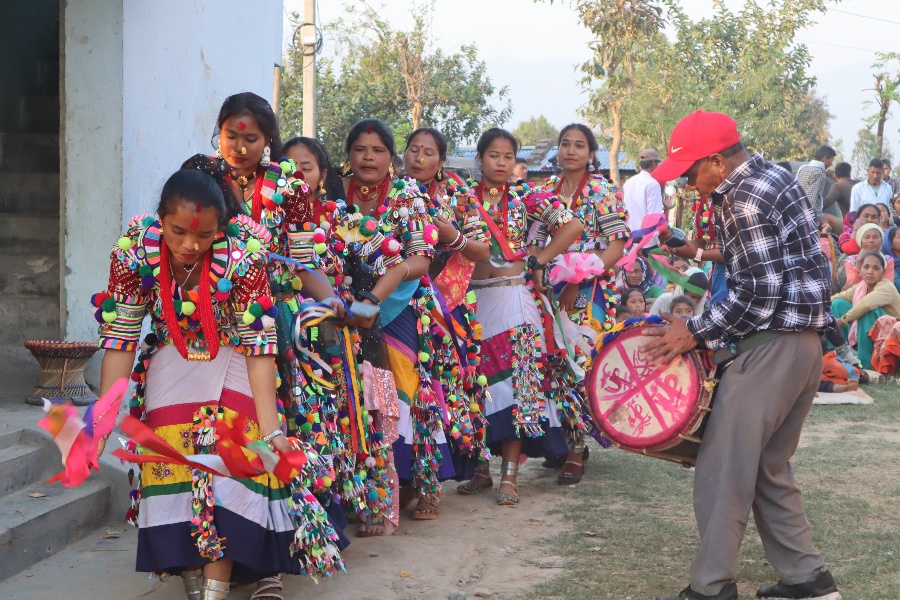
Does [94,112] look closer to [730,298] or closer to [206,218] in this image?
[206,218]

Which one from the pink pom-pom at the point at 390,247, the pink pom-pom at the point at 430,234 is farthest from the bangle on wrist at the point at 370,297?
the pink pom-pom at the point at 430,234

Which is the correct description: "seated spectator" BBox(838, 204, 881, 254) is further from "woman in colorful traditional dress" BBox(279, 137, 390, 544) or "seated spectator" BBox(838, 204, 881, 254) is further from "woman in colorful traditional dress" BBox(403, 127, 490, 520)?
"woman in colorful traditional dress" BBox(279, 137, 390, 544)

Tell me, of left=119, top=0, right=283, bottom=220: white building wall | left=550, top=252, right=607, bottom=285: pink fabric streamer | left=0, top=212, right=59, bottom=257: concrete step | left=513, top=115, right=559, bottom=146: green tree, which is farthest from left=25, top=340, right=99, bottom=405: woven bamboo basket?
left=513, top=115, right=559, bottom=146: green tree

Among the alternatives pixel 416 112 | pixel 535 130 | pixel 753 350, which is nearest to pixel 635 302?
pixel 753 350

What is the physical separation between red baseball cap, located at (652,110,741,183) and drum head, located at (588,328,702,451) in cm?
71

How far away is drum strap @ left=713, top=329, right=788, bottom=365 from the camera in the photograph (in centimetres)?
409

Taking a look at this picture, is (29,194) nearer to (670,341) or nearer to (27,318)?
(27,318)

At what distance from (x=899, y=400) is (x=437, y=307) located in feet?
19.7

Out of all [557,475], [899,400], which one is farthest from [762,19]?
[557,475]

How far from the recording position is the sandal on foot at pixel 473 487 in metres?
6.57

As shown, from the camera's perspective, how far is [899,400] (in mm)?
9945

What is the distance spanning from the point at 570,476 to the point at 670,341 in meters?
2.70

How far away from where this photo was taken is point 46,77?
7445mm

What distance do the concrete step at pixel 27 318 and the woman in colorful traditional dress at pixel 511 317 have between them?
2935 mm
